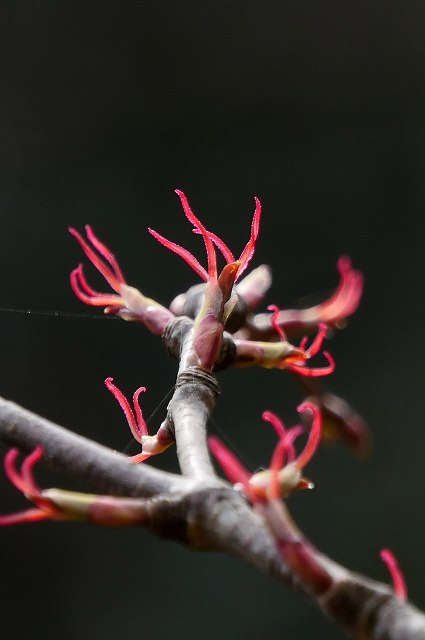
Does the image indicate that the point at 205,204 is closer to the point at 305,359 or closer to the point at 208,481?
the point at 305,359

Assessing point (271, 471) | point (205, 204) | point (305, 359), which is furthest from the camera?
point (205, 204)

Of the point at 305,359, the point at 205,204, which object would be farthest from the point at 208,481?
the point at 205,204

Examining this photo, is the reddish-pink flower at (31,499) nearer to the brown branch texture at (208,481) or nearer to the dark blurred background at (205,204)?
the brown branch texture at (208,481)

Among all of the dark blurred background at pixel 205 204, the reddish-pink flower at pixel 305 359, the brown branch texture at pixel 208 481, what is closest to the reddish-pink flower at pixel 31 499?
the brown branch texture at pixel 208 481

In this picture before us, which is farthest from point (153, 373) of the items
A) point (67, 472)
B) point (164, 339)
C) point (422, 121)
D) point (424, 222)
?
point (67, 472)

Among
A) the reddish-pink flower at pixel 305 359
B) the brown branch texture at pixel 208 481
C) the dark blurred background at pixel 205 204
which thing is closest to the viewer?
the brown branch texture at pixel 208 481

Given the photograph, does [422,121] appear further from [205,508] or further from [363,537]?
[205,508]

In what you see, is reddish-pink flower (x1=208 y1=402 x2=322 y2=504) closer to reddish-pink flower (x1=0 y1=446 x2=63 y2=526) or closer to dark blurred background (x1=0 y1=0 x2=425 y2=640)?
reddish-pink flower (x1=0 y1=446 x2=63 y2=526)

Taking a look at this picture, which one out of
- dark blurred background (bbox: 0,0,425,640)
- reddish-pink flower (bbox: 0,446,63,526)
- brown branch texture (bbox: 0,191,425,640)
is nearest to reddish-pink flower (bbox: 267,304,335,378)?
brown branch texture (bbox: 0,191,425,640)
